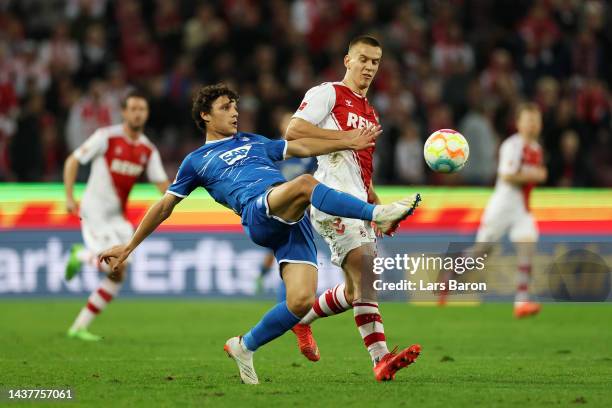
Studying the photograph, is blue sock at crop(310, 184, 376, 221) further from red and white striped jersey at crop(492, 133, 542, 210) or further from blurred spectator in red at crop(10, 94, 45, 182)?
blurred spectator in red at crop(10, 94, 45, 182)

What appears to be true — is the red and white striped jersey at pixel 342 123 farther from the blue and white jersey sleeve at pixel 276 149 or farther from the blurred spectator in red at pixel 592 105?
the blurred spectator in red at pixel 592 105

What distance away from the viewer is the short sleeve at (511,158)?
13974mm

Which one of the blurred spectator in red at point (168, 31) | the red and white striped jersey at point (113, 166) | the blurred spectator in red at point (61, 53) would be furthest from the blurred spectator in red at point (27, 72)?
the red and white striped jersey at point (113, 166)

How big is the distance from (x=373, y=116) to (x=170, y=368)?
2511 millimetres

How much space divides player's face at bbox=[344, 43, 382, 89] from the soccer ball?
29.6 inches

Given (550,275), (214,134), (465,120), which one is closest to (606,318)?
(550,275)

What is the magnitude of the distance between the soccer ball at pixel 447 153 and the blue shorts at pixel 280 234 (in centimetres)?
101

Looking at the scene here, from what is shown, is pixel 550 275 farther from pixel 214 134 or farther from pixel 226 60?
pixel 226 60

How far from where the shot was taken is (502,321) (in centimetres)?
1320

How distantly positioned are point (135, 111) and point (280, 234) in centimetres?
462

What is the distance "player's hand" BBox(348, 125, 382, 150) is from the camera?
757cm

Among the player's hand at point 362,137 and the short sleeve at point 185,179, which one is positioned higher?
the player's hand at point 362,137

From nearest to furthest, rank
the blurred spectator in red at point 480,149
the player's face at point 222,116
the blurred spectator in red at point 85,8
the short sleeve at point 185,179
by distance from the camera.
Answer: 1. the short sleeve at point 185,179
2. the player's face at point 222,116
3. the blurred spectator in red at point 480,149
4. the blurred spectator in red at point 85,8

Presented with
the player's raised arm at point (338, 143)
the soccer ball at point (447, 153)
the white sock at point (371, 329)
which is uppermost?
the player's raised arm at point (338, 143)
